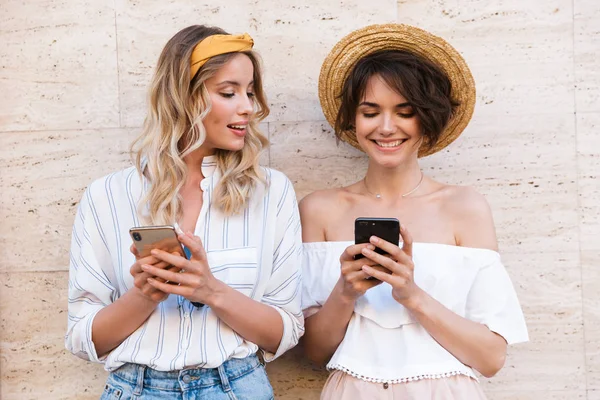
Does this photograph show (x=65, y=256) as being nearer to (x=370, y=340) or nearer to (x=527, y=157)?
(x=370, y=340)

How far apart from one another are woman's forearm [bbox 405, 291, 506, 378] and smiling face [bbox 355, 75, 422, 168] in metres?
0.58

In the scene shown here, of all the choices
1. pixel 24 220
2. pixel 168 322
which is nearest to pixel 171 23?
pixel 24 220

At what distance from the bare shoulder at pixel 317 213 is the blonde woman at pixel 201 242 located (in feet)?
0.51

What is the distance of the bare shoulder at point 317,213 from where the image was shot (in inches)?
113

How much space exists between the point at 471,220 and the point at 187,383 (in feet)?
4.11

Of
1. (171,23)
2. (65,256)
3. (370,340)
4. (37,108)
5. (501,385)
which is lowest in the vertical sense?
(501,385)

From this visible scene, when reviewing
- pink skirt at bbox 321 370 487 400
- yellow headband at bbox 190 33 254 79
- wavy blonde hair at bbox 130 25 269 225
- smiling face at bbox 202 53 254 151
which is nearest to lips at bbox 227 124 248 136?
smiling face at bbox 202 53 254 151

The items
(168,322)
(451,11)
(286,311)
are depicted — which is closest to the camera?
(168,322)

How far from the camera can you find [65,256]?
325 centimetres

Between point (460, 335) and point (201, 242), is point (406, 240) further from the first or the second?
point (201, 242)

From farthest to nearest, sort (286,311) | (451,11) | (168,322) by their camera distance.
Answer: (451,11)
(286,311)
(168,322)

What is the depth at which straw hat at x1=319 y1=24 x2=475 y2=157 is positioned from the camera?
9.04 feet

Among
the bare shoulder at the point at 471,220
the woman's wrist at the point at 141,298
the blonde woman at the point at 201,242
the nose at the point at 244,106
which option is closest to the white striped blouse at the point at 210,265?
the blonde woman at the point at 201,242

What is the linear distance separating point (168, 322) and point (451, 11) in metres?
1.91
